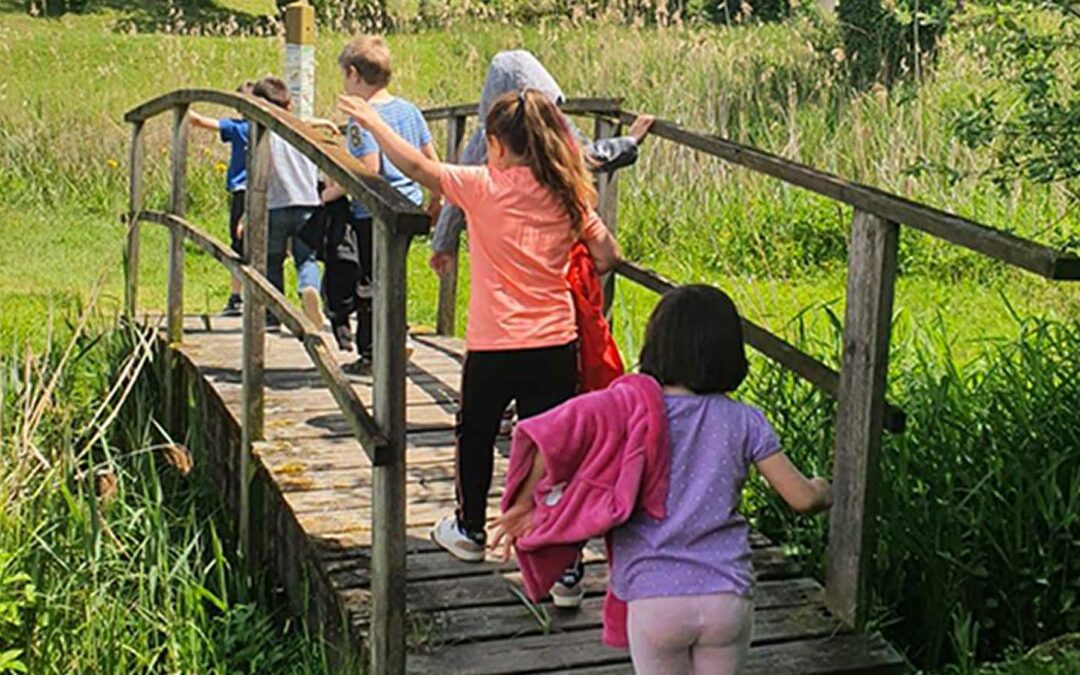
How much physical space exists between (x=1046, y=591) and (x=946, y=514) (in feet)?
1.14

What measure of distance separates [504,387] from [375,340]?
0.59 m

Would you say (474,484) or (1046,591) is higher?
(474,484)

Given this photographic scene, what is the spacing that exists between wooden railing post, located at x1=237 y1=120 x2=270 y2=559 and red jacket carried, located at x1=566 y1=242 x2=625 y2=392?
4.40ft

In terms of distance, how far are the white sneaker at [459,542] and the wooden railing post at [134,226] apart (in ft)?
10.1

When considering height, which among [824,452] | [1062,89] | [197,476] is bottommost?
[197,476]

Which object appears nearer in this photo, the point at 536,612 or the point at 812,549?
the point at 536,612

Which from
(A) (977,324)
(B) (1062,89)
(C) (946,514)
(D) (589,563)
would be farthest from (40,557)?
(B) (1062,89)

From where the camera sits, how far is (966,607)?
5.05m

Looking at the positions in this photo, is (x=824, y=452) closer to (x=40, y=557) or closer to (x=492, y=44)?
(x=40, y=557)

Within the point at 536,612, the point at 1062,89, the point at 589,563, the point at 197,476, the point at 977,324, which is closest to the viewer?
the point at 536,612

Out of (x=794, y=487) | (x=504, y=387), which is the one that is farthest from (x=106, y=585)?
(x=794, y=487)

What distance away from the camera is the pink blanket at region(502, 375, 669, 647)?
3430mm

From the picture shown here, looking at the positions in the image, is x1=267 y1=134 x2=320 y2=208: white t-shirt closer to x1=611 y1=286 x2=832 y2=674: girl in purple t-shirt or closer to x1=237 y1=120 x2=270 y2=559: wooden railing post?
x1=237 y1=120 x2=270 y2=559: wooden railing post

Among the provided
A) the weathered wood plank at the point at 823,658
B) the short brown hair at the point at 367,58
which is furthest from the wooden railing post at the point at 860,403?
the short brown hair at the point at 367,58
